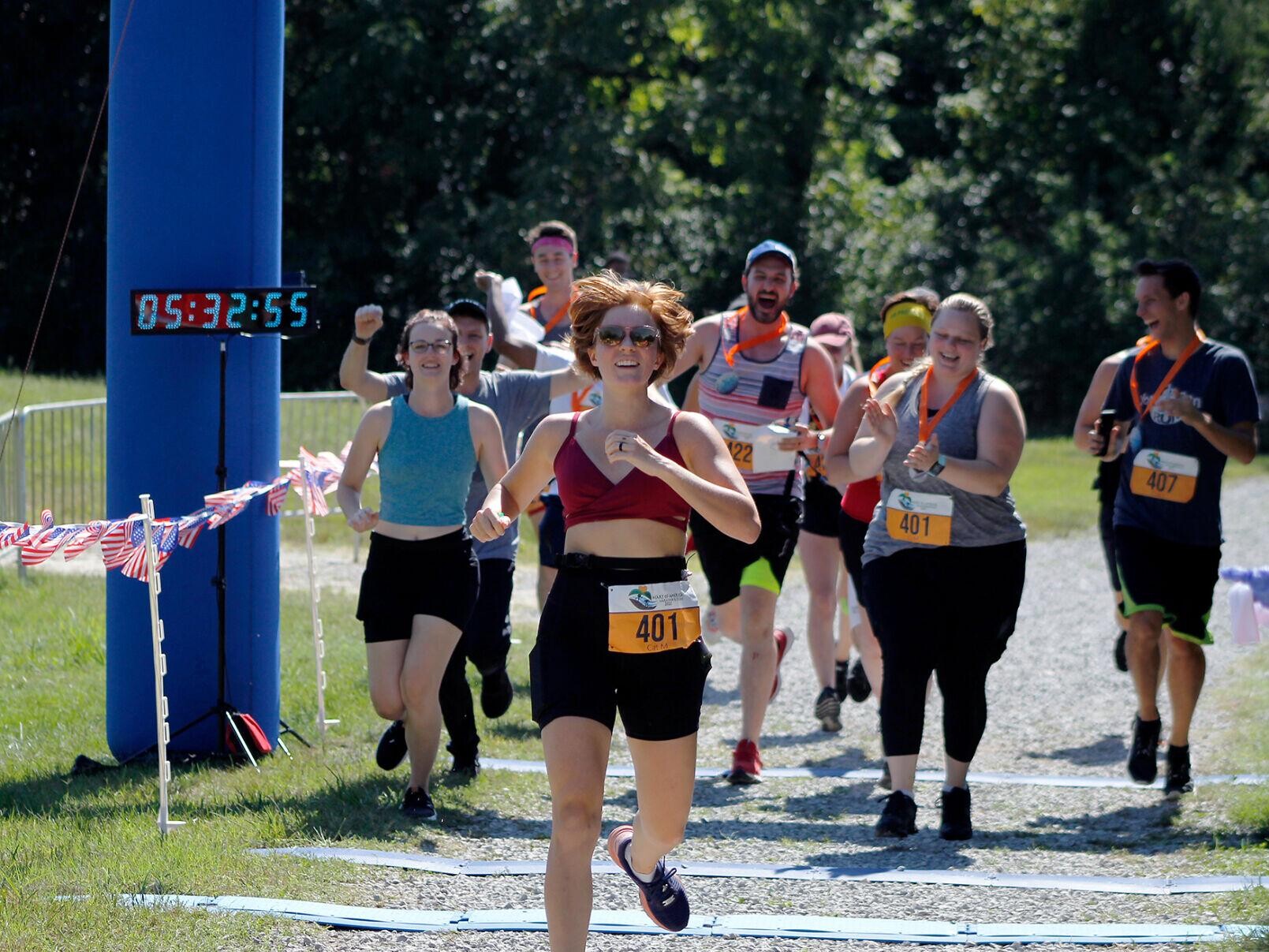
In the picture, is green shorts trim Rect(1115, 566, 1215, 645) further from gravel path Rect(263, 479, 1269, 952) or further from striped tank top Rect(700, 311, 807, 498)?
striped tank top Rect(700, 311, 807, 498)

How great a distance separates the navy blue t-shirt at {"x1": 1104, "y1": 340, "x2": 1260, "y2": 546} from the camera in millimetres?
7277

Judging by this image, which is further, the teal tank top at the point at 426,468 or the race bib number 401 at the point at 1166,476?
the race bib number 401 at the point at 1166,476

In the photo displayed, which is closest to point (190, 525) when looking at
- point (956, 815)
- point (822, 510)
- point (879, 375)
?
point (879, 375)

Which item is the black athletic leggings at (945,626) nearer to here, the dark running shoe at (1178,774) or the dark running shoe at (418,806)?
the dark running shoe at (1178,774)

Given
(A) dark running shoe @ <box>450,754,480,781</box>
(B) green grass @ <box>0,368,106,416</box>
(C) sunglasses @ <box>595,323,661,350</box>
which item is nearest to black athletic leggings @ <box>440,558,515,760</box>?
(A) dark running shoe @ <box>450,754,480,781</box>

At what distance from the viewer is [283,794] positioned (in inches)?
268

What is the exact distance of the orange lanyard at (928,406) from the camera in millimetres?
6562

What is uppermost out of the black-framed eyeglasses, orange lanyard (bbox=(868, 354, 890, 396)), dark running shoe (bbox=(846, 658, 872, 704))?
the black-framed eyeglasses

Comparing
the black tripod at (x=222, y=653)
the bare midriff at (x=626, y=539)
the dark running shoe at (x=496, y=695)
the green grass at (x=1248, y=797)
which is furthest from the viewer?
the dark running shoe at (x=496, y=695)

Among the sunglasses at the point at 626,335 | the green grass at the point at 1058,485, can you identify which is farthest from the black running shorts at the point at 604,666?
the green grass at the point at 1058,485

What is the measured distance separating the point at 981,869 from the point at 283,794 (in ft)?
8.89

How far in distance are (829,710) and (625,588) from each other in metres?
4.63

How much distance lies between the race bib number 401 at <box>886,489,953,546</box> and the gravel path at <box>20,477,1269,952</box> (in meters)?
0.28

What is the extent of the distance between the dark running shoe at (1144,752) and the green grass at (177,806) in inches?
100
